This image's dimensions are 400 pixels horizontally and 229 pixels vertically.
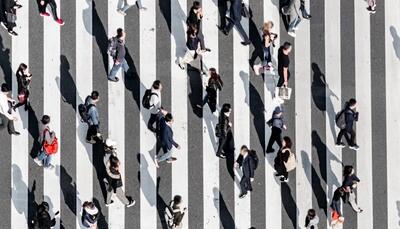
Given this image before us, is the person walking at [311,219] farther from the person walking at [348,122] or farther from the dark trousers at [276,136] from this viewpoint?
the person walking at [348,122]

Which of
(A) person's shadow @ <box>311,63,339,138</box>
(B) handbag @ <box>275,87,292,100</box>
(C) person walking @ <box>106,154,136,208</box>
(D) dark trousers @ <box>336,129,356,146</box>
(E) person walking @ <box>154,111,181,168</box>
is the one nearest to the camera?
(C) person walking @ <box>106,154,136,208</box>

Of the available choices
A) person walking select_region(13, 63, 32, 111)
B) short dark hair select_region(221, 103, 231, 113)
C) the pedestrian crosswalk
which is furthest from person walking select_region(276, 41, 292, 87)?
person walking select_region(13, 63, 32, 111)

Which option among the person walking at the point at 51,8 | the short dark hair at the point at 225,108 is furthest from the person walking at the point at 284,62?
the person walking at the point at 51,8

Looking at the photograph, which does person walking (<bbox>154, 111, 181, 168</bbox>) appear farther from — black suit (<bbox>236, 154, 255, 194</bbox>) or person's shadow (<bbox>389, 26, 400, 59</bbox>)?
person's shadow (<bbox>389, 26, 400, 59</bbox>)

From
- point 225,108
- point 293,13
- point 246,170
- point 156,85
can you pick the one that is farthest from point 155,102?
point 293,13

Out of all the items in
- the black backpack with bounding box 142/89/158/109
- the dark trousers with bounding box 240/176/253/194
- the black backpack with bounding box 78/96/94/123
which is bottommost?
the dark trousers with bounding box 240/176/253/194

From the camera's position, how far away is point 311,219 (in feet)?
63.3

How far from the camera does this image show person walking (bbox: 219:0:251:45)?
19516 millimetres

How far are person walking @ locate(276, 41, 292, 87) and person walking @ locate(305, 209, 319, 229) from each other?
3.78 metres

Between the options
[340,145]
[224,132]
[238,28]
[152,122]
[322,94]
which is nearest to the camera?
[224,132]

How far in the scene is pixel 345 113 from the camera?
19.6m

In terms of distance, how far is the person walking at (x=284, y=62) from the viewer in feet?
63.9

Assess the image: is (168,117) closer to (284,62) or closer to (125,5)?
(125,5)

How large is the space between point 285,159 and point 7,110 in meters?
7.98
